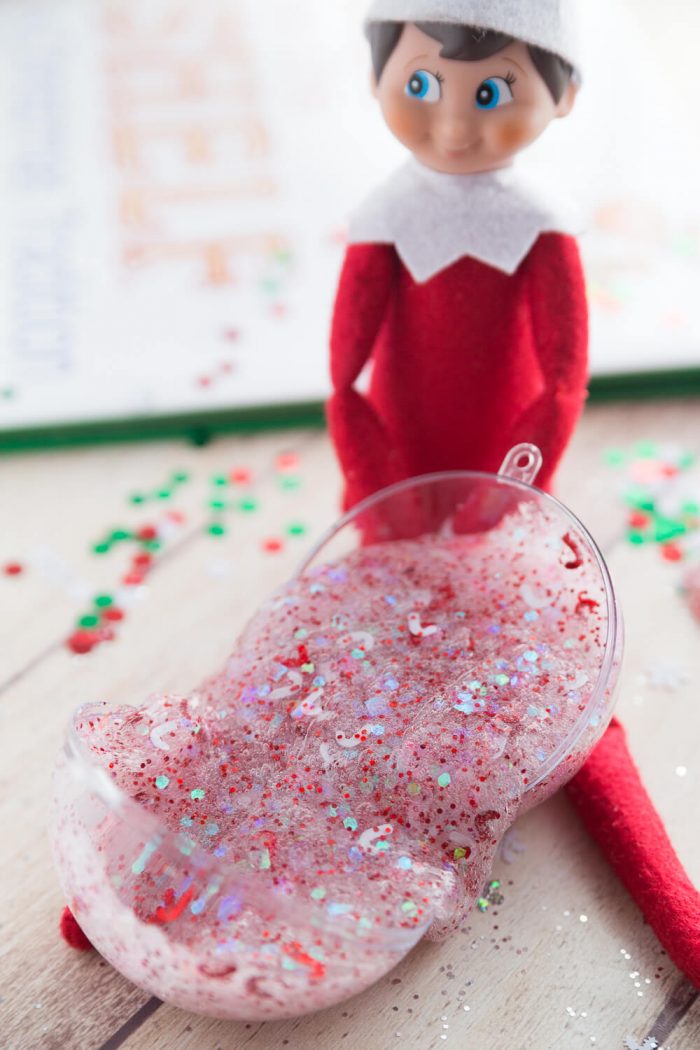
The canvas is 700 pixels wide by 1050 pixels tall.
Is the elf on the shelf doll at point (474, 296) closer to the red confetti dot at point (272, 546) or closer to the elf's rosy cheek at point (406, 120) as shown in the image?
the elf's rosy cheek at point (406, 120)

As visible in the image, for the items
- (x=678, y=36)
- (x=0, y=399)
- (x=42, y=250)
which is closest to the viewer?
(x=0, y=399)

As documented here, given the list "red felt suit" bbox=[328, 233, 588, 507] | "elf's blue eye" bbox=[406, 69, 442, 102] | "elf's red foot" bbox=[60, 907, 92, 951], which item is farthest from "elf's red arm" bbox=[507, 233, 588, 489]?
"elf's red foot" bbox=[60, 907, 92, 951]

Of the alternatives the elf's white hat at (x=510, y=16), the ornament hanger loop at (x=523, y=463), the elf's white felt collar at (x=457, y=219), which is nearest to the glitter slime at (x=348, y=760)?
the ornament hanger loop at (x=523, y=463)

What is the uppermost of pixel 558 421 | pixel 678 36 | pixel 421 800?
pixel 678 36

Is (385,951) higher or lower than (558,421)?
lower

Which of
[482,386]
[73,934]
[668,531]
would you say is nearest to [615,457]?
[668,531]

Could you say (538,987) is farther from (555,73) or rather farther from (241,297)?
(241,297)

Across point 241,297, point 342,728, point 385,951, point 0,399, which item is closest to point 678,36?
point 241,297

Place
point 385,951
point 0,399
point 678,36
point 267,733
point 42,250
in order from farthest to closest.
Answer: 1. point 678,36
2. point 42,250
3. point 0,399
4. point 267,733
5. point 385,951
